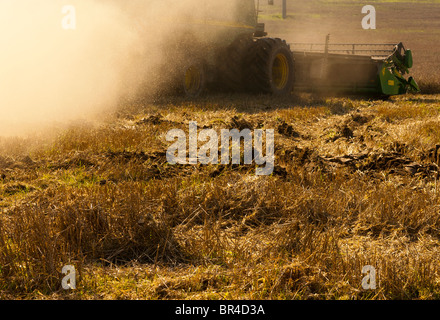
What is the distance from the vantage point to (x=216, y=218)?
12.1ft

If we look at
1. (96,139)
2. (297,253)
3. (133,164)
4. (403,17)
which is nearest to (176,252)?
(297,253)

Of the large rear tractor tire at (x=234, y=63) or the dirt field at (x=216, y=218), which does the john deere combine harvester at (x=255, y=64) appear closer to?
the large rear tractor tire at (x=234, y=63)

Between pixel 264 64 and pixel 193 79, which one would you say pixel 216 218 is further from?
pixel 264 64

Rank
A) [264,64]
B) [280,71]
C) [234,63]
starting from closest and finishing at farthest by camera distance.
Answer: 1. [264,64]
2. [234,63]
3. [280,71]

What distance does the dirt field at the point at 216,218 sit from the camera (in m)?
2.63

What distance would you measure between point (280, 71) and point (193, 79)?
253 cm

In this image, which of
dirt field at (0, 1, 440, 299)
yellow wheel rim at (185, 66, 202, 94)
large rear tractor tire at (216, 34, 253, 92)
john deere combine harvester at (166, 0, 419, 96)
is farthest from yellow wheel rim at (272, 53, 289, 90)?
dirt field at (0, 1, 440, 299)

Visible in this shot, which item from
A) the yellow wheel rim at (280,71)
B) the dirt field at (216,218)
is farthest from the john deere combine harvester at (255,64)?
the dirt field at (216,218)

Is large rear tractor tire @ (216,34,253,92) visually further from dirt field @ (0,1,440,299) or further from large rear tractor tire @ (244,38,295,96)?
dirt field @ (0,1,440,299)

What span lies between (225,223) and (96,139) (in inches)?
110

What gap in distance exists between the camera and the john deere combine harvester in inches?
393

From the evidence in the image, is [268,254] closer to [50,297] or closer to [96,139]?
[50,297]

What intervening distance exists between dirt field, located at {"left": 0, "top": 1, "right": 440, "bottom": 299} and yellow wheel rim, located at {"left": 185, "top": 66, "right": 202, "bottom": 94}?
369 cm

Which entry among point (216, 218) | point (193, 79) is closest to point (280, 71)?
point (193, 79)
